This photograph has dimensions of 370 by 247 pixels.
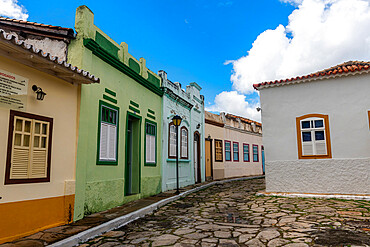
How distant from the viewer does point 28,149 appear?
5.19m

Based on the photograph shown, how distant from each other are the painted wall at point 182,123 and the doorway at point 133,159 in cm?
186

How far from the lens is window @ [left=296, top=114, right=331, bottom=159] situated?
9227mm

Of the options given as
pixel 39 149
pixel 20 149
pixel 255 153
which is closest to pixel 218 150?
pixel 255 153

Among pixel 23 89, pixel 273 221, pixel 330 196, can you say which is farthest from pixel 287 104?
pixel 23 89

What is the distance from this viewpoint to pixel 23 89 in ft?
16.6

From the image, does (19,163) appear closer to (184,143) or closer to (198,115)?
(184,143)

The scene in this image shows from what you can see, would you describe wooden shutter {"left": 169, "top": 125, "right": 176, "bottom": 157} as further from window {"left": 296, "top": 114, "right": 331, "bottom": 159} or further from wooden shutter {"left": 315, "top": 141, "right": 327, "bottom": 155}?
wooden shutter {"left": 315, "top": 141, "right": 327, "bottom": 155}

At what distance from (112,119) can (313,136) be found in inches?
254

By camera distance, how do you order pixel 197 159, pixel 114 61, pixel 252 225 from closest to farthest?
pixel 252 225, pixel 114 61, pixel 197 159

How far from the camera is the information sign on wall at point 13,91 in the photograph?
15.5 feet

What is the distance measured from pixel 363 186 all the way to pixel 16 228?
30.1 ft

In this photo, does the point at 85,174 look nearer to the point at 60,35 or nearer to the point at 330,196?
the point at 60,35

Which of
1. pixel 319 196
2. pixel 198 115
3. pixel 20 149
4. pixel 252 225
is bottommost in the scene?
pixel 252 225

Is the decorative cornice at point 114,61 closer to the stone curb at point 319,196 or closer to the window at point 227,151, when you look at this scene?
the stone curb at point 319,196
